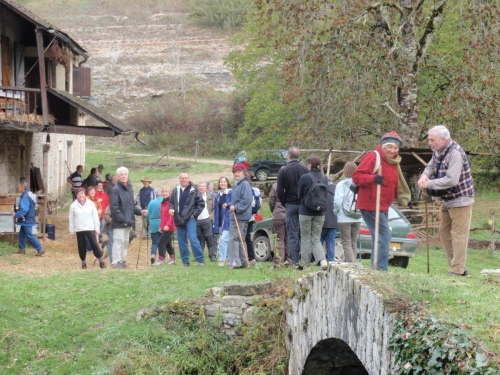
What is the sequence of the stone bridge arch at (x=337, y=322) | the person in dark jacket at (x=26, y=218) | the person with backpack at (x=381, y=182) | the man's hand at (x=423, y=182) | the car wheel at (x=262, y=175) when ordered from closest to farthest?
the stone bridge arch at (x=337, y=322), the man's hand at (x=423, y=182), the person with backpack at (x=381, y=182), the person in dark jacket at (x=26, y=218), the car wheel at (x=262, y=175)

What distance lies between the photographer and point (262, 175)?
36031mm

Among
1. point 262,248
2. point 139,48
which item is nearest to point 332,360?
point 262,248

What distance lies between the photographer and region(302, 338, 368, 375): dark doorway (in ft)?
29.7

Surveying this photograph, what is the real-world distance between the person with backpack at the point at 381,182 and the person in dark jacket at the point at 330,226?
2668mm

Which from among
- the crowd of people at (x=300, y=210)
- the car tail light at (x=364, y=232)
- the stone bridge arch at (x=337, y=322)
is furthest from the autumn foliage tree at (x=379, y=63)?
the stone bridge arch at (x=337, y=322)

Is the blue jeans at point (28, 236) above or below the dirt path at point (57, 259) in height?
above

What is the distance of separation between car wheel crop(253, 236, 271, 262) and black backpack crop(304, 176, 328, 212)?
173 inches

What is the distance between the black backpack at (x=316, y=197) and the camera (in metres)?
10.8

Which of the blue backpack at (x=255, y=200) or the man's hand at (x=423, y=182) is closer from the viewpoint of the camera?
the man's hand at (x=423, y=182)

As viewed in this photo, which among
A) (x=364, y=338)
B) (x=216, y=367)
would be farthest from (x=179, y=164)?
(x=364, y=338)

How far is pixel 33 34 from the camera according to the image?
22.1 meters

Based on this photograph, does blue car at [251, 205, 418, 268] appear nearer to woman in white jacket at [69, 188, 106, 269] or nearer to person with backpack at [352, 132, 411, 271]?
woman in white jacket at [69, 188, 106, 269]

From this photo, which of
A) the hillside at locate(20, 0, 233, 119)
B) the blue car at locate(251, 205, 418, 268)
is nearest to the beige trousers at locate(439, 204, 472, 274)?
the blue car at locate(251, 205, 418, 268)

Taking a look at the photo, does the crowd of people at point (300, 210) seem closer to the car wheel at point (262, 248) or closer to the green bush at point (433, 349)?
the car wheel at point (262, 248)
